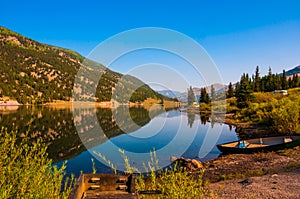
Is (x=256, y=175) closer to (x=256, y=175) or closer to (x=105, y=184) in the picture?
(x=256, y=175)

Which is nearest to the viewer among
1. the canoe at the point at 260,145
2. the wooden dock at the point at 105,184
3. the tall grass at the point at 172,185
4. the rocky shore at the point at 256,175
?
the wooden dock at the point at 105,184

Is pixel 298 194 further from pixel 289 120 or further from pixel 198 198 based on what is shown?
pixel 289 120

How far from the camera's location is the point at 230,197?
34.8 feet

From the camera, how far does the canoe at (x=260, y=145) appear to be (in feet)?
74.0

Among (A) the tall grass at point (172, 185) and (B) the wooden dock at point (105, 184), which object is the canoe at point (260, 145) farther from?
(B) the wooden dock at point (105, 184)

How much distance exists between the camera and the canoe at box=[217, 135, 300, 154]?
22547 millimetres

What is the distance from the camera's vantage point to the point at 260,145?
82.9ft

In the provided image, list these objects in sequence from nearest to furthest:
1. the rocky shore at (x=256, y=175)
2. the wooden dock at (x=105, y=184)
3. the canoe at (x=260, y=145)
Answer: the wooden dock at (x=105, y=184) < the rocky shore at (x=256, y=175) < the canoe at (x=260, y=145)

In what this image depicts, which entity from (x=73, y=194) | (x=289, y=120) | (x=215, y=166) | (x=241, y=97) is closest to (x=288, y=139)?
(x=289, y=120)

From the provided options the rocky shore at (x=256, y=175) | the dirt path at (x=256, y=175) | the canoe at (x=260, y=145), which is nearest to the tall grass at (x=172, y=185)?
the rocky shore at (x=256, y=175)

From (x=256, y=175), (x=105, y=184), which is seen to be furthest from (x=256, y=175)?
(x=105, y=184)

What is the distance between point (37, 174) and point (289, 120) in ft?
104

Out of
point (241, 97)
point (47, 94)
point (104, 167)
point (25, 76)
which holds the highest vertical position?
point (25, 76)

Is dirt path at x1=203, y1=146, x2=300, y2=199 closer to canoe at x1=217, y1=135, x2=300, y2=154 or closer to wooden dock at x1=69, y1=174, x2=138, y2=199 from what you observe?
canoe at x1=217, y1=135, x2=300, y2=154
